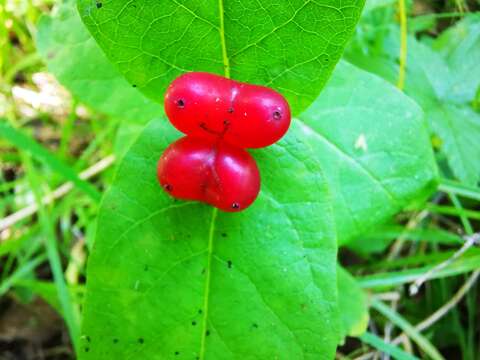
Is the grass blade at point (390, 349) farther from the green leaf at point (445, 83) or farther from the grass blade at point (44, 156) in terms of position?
the grass blade at point (44, 156)

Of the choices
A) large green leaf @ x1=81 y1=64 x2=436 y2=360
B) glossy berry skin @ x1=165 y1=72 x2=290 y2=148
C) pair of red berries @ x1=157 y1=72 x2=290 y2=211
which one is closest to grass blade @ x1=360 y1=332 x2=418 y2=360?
large green leaf @ x1=81 y1=64 x2=436 y2=360

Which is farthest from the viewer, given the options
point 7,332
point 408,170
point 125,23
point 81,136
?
point 81,136

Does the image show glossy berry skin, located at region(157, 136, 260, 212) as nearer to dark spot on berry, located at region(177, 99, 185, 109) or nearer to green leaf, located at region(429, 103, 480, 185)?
dark spot on berry, located at region(177, 99, 185, 109)

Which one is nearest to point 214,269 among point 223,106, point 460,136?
point 223,106

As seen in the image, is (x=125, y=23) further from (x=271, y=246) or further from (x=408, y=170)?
(x=408, y=170)

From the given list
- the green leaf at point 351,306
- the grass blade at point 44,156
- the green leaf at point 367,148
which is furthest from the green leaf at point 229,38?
the green leaf at point 351,306

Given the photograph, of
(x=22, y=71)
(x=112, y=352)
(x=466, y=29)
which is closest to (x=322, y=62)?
(x=112, y=352)
